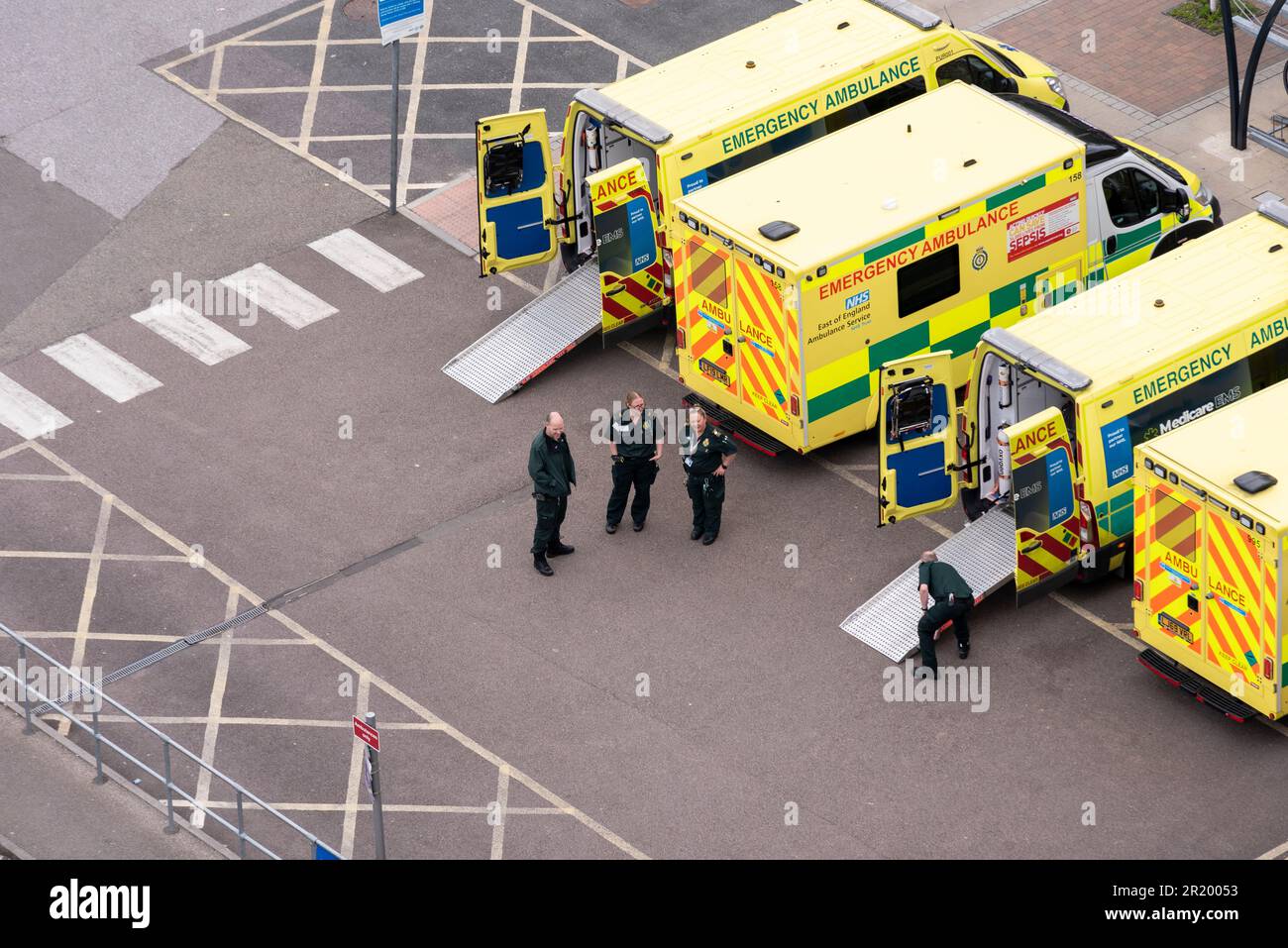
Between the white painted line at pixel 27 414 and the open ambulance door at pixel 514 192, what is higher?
the open ambulance door at pixel 514 192

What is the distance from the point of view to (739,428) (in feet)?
75.5

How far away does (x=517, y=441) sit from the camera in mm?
23250

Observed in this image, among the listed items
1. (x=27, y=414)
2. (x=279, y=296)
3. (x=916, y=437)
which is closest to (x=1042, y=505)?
(x=916, y=437)

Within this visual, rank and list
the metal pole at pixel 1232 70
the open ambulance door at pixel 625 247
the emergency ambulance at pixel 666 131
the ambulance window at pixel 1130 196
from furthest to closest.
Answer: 1. the metal pole at pixel 1232 70
2. the ambulance window at pixel 1130 196
3. the emergency ambulance at pixel 666 131
4. the open ambulance door at pixel 625 247

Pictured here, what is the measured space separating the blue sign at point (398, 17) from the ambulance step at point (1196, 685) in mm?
11385

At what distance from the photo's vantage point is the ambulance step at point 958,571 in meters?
20.5

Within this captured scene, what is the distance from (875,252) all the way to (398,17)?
7169mm

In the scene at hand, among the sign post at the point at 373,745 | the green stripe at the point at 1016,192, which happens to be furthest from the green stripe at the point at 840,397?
the sign post at the point at 373,745

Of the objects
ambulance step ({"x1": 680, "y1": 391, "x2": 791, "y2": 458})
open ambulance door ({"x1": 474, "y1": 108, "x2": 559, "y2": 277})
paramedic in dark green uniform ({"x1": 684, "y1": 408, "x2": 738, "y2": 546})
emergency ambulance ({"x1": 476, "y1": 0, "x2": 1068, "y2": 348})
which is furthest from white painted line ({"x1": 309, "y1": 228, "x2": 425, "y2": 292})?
paramedic in dark green uniform ({"x1": 684, "y1": 408, "x2": 738, "y2": 546})

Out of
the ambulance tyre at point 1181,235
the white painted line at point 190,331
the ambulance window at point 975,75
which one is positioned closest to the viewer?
the ambulance tyre at point 1181,235

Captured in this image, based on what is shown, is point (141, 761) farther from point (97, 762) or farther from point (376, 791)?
point (376, 791)

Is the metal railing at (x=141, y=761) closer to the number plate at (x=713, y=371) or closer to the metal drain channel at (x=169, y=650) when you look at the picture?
the metal drain channel at (x=169, y=650)

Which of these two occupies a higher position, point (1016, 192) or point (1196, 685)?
point (1016, 192)
